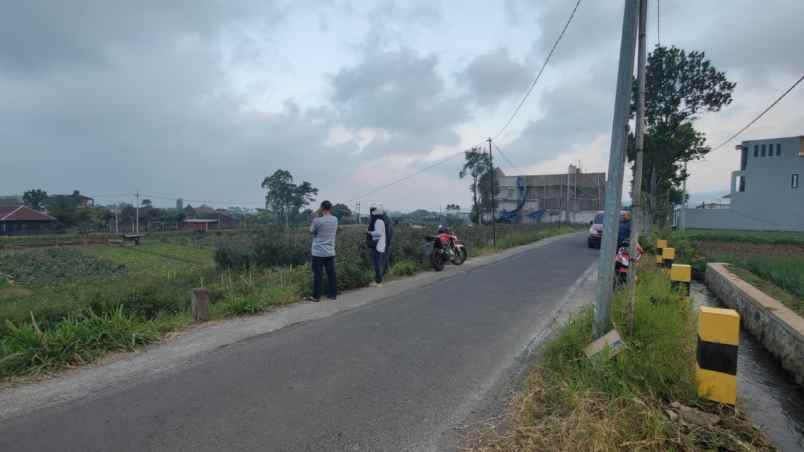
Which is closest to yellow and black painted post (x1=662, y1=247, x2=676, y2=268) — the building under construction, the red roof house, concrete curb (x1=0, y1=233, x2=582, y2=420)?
concrete curb (x1=0, y1=233, x2=582, y2=420)

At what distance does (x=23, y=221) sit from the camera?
46.1 metres

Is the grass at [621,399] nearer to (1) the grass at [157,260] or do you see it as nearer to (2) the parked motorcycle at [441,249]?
(2) the parked motorcycle at [441,249]

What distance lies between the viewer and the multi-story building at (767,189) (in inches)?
1330

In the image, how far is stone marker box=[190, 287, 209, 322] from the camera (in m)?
5.72

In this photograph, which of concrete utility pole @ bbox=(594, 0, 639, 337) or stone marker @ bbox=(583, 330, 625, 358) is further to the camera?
concrete utility pole @ bbox=(594, 0, 639, 337)

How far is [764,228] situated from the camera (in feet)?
117

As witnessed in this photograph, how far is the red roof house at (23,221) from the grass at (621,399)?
6031 centimetres

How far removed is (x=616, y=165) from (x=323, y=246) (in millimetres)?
4652

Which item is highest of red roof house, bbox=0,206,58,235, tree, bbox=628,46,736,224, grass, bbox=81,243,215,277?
tree, bbox=628,46,736,224

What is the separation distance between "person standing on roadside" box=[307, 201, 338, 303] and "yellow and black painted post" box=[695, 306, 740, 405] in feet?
17.3

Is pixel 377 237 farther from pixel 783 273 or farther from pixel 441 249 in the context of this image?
pixel 783 273

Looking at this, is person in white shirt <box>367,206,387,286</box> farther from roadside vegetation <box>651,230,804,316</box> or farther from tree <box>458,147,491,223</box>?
tree <box>458,147,491,223</box>

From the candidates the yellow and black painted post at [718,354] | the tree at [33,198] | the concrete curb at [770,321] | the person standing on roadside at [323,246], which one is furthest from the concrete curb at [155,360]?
the tree at [33,198]

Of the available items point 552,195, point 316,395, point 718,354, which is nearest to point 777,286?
→ point 718,354
